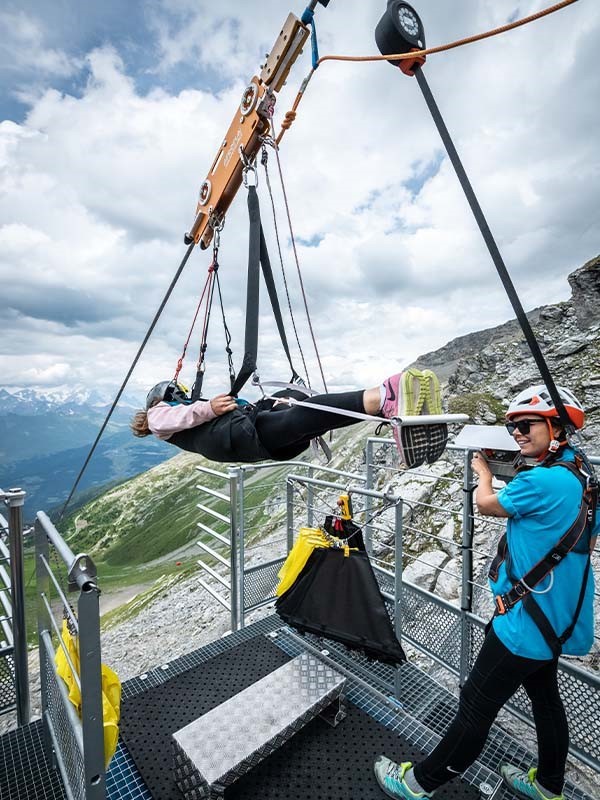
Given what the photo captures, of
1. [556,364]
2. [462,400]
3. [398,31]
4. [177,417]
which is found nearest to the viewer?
[398,31]

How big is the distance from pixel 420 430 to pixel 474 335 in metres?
95.5

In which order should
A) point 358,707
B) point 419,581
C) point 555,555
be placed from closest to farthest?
point 555,555
point 358,707
point 419,581

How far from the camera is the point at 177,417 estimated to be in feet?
9.71

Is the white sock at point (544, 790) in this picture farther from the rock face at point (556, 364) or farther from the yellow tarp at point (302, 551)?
the rock face at point (556, 364)

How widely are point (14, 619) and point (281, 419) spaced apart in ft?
7.74

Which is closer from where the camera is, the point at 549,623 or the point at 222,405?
the point at 549,623

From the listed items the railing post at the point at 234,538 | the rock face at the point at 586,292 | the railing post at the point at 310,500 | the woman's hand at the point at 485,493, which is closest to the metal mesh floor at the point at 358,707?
the railing post at the point at 234,538

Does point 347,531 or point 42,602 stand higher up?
point 42,602

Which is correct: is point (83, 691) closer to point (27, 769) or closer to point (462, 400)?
point (27, 769)

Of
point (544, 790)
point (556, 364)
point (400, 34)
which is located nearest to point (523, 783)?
point (544, 790)

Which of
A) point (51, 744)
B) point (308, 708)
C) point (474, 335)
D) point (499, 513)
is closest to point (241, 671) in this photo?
point (308, 708)

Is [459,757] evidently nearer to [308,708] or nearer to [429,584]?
[308,708]

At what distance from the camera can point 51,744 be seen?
2723 mm

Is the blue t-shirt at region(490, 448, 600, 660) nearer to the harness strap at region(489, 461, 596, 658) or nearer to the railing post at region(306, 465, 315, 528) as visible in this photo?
the harness strap at region(489, 461, 596, 658)
